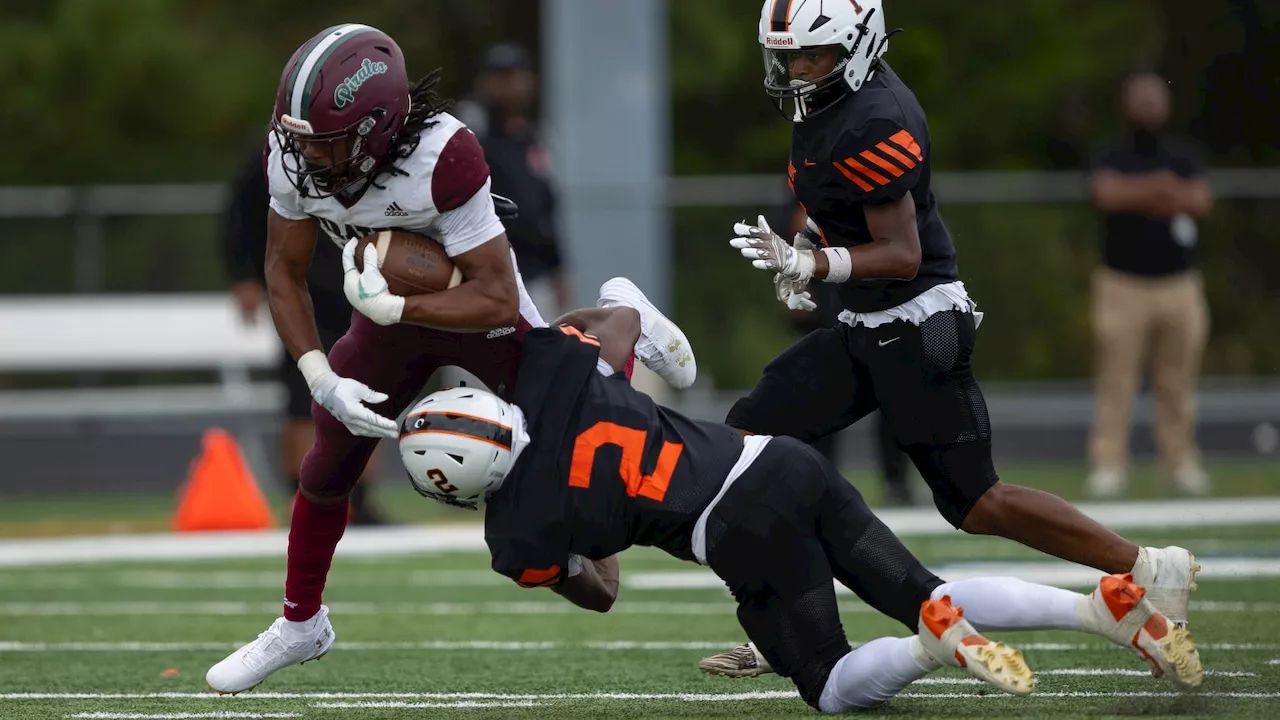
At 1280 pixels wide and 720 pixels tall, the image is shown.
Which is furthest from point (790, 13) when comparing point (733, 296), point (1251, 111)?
point (1251, 111)

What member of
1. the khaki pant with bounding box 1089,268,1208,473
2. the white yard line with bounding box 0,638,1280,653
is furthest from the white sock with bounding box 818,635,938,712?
the khaki pant with bounding box 1089,268,1208,473

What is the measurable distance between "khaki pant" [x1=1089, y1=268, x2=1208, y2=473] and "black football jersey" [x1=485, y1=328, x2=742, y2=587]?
19.3 feet

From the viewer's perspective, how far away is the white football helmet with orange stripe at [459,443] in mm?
4090

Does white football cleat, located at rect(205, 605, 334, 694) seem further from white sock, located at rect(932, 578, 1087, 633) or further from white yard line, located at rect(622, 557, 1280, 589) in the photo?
white yard line, located at rect(622, 557, 1280, 589)

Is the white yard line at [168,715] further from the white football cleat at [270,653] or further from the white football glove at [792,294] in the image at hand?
the white football glove at [792,294]

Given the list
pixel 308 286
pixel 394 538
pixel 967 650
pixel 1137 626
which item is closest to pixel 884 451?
pixel 394 538

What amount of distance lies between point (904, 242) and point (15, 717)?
251 cm

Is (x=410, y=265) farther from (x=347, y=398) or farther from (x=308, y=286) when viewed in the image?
(x=308, y=286)

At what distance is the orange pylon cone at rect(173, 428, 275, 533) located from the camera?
9266 millimetres

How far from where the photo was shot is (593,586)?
4.68 meters

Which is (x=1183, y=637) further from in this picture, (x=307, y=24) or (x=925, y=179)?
(x=307, y=24)

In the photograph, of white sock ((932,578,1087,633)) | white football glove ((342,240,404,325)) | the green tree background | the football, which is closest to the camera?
white sock ((932,578,1087,633))

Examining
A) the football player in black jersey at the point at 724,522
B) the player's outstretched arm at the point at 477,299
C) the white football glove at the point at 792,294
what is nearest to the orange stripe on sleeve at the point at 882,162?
the white football glove at the point at 792,294

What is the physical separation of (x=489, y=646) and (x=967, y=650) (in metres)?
2.20
